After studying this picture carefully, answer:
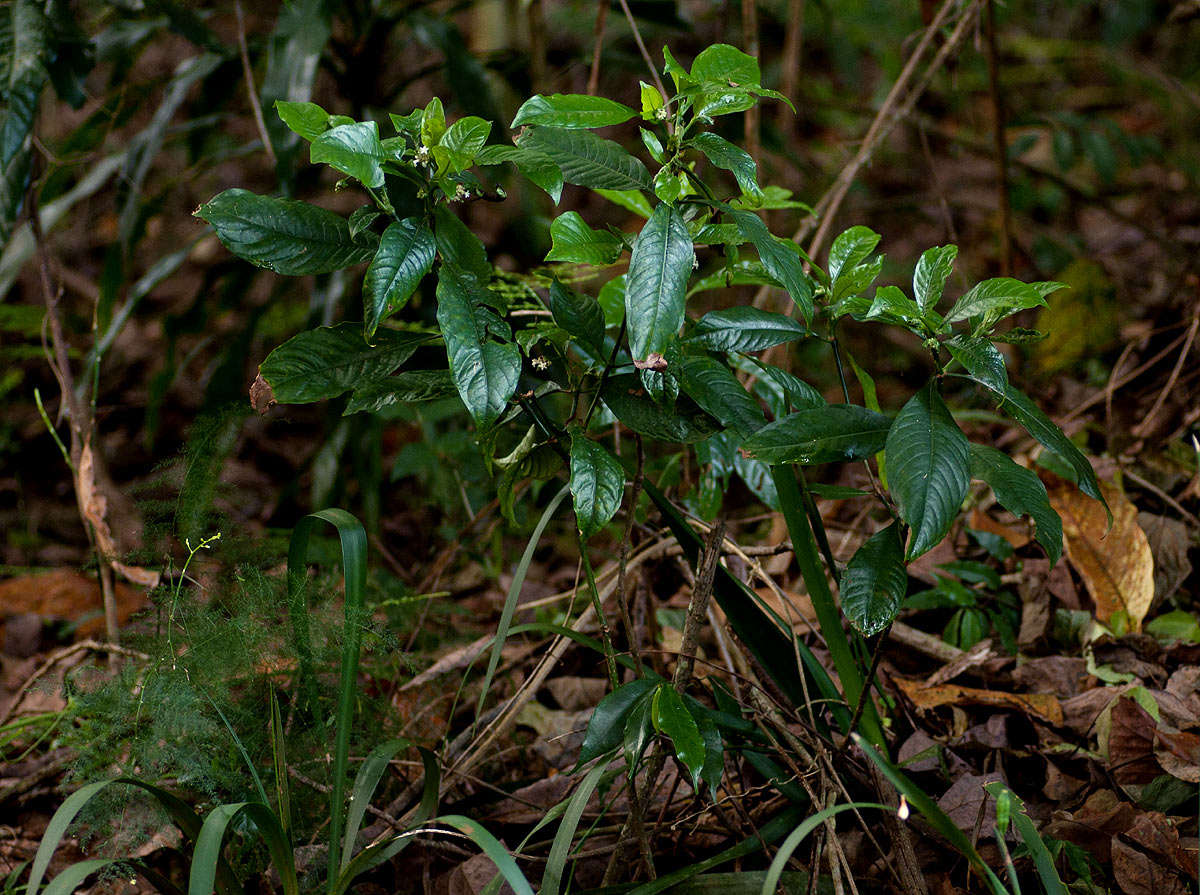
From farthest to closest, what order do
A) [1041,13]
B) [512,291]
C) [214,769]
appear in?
1. [1041,13]
2. [512,291]
3. [214,769]

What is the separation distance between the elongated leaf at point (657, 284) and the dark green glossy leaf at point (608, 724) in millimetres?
375

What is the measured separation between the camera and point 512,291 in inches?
56.3

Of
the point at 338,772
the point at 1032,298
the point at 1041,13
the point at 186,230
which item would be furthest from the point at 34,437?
the point at 1041,13

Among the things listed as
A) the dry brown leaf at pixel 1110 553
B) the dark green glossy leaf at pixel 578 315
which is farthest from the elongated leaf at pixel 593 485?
the dry brown leaf at pixel 1110 553

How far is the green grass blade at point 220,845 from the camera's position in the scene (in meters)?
0.86

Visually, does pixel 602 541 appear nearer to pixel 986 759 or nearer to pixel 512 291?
pixel 512 291

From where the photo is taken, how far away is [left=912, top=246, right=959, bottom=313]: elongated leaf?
96 centimetres

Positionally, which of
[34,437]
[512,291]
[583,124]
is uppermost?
[583,124]

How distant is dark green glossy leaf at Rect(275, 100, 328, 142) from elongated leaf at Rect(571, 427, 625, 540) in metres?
0.38

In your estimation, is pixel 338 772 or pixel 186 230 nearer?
pixel 338 772

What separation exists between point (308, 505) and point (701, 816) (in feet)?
5.58

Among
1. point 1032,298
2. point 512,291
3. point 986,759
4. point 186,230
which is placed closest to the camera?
point 1032,298

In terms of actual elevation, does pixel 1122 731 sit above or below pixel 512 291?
below

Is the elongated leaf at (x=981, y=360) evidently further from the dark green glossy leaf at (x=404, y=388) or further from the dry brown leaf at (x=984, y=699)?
the dry brown leaf at (x=984, y=699)
